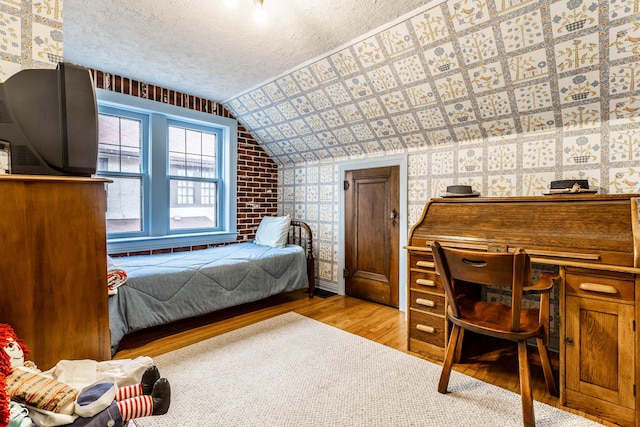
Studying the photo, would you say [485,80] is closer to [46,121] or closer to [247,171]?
[46,121]

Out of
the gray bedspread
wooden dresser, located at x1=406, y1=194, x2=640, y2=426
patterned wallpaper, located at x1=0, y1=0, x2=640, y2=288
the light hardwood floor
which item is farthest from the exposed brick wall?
wooden dresser, located at x1=406, y1=194, x2=640, y2=426

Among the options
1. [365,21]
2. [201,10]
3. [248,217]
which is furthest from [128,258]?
[365,21]

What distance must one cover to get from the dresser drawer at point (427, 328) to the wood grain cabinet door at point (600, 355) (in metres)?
0.73

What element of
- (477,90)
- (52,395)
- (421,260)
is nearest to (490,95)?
(477,90)

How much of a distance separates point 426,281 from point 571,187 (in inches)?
47.4

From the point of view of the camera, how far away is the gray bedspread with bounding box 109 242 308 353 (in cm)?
238

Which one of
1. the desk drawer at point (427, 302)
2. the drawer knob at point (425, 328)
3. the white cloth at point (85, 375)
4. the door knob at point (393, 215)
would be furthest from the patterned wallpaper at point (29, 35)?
the door knob at point (393, 215)

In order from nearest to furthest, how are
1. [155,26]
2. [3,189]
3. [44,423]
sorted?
[44,423] → [3,189] → [155,26]

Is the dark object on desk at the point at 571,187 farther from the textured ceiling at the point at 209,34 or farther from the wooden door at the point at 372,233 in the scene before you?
the textured ceiling at the point at 209,34

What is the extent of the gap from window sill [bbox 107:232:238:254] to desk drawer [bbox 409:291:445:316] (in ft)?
8.39

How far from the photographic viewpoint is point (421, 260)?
2371 mm

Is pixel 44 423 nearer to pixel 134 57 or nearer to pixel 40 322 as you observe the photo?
pixel 40 322

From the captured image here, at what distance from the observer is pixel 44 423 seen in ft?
3.07

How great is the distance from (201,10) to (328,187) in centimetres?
236
